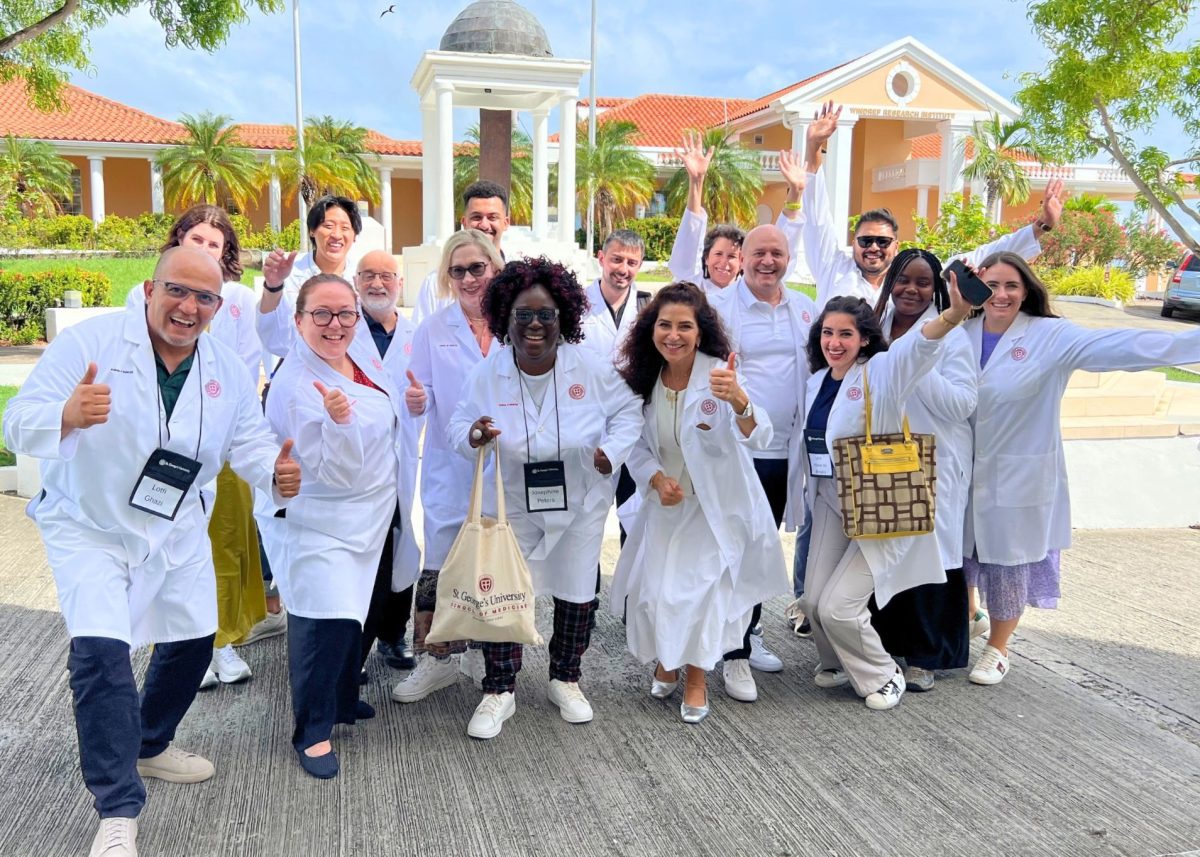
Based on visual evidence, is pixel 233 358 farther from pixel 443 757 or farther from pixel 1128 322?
pixel 1128 322

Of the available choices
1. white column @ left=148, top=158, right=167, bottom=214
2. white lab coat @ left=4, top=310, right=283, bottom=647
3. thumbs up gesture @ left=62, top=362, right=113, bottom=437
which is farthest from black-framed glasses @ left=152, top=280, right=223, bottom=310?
white column @ left=148, top=158, right=167, bottom=214

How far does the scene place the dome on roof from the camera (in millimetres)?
18828

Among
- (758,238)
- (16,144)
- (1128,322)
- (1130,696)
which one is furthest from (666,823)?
(16,144)

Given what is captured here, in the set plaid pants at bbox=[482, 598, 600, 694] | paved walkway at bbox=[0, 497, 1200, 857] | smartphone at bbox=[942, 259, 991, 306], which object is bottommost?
paved walkway at bbox=[0, 497, 1200, 857]

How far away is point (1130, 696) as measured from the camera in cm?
445

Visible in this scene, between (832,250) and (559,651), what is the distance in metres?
2.72

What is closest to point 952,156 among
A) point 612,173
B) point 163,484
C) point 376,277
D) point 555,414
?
point 612,173

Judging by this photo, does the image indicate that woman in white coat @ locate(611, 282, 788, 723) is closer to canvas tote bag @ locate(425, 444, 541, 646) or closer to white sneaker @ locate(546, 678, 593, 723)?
white sneaker @ locate(546, 678, 593, 723)

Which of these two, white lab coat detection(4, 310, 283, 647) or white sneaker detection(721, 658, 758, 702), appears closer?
white lab coat detection(4, 310, 283, 647)

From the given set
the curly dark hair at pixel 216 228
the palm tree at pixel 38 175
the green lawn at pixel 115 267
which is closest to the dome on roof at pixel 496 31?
the green lawn at pixel 115 267

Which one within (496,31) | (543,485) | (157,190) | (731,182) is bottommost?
(543,485)

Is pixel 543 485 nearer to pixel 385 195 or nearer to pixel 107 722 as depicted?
pixel 107 722

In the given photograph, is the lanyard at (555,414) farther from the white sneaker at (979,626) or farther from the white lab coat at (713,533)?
the white sneaker at (979,626)

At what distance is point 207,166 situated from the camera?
32188mm
